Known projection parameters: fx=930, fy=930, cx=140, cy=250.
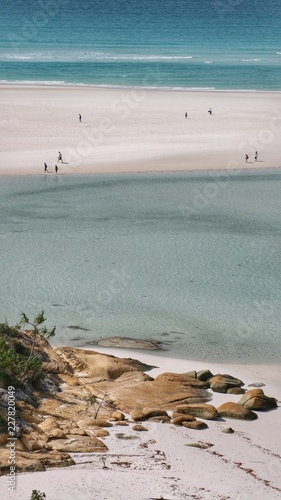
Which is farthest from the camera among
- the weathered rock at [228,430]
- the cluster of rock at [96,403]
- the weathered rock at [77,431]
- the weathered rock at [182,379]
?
the weathered rock at [182,379]

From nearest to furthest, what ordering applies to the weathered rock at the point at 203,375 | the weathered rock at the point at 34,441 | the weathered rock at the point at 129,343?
1. the weathered rock at the point at 34,441
2. the weathered rock at the point at 203,375
3. the weathered rock at the point at 129,343

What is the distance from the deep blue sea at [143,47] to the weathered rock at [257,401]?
67.5m

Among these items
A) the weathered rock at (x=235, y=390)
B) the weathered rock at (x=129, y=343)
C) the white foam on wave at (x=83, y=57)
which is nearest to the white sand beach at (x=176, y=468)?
the weathered rock at (x=235, y=390)

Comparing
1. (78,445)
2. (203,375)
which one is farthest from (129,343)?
(78,445)

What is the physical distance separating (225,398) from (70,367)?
3.80m

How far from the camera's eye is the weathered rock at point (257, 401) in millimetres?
20641

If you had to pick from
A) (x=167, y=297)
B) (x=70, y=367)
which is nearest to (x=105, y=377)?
(x=70, y=367)

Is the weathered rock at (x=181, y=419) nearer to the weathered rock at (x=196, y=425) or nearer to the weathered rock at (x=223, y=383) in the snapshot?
the weathered rock at (x=196, y=425)

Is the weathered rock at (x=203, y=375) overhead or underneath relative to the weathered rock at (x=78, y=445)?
overhead

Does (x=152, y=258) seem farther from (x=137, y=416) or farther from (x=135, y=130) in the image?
(x=135, y=130)

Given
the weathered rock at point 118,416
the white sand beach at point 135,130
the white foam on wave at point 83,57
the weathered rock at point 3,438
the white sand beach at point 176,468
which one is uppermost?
the white foam on wave at point 83,57

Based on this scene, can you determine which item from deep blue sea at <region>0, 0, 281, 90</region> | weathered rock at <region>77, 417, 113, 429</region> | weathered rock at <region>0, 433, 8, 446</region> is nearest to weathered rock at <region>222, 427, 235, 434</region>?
weathered rock at <region>77, 417, 113, 429</region>

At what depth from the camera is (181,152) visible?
55750mm

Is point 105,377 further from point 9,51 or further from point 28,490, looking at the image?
point 9,51
